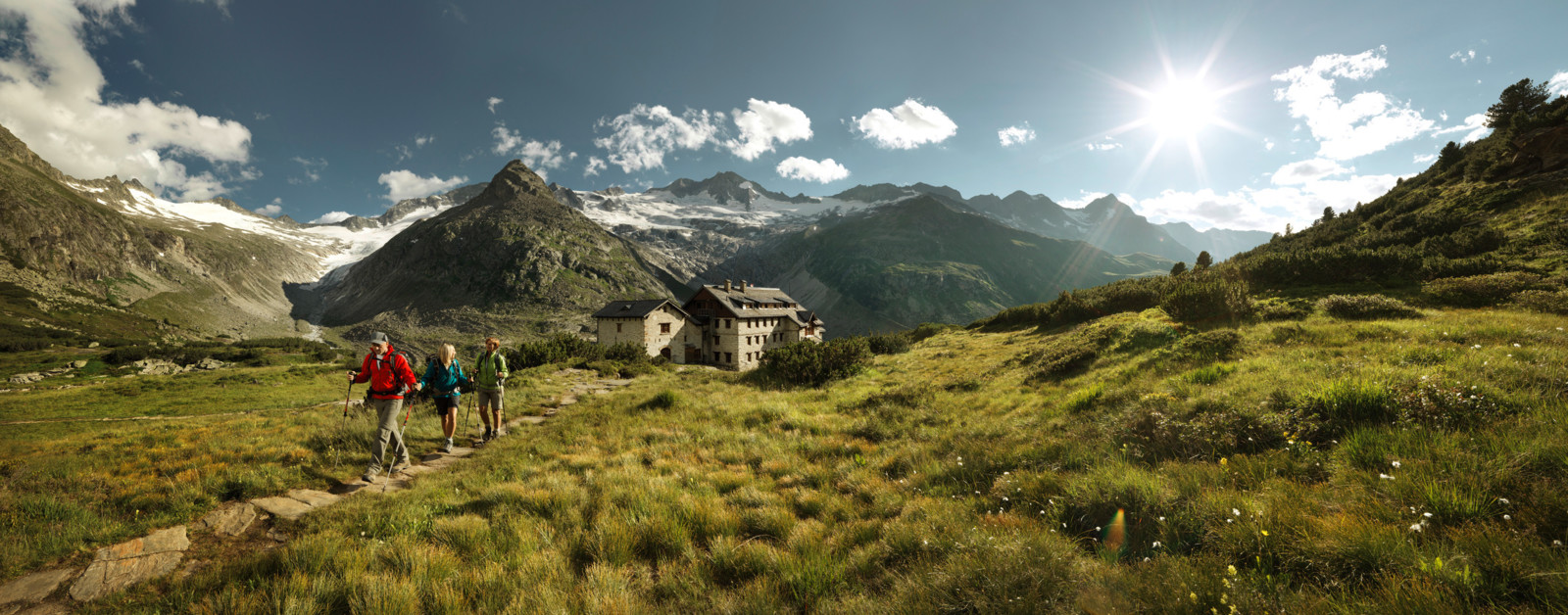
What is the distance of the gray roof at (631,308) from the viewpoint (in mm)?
49281

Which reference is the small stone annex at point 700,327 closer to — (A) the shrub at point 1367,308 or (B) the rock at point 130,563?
(A) the shrub at point 1367,308

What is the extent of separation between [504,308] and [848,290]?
109 metres

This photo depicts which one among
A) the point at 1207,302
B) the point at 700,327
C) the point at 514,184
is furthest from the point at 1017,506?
the point at 514,184

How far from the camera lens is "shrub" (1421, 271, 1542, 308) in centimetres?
1287

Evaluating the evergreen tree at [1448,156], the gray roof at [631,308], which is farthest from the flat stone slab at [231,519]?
the evergreen tree at [1448,156]

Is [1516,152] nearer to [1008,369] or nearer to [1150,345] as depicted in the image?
[1150,345]

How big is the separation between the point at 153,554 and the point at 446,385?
580 cm

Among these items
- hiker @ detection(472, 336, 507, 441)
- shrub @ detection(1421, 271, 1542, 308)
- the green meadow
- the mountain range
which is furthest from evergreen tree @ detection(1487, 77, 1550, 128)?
the mountain range

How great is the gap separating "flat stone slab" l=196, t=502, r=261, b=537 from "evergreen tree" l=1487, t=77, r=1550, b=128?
74.7m

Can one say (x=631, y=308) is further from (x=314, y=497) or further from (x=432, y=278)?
(x=432, y=278)

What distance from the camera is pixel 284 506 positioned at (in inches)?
281

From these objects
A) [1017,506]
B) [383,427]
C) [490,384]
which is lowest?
[1017,506]

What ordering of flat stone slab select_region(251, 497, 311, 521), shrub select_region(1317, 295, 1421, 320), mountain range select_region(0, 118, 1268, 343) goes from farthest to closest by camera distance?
mountain range select_region(0, 118, 1268, 343)
shrub select_region(1317, 295, 1421, 320)
flat stone slab select_region(251, 497, 311, 521)

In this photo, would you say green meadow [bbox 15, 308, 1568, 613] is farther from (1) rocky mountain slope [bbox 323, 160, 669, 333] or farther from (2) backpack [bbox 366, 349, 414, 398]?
(1) rocky mountain slope [bbox 323, 160, 669, 333]
